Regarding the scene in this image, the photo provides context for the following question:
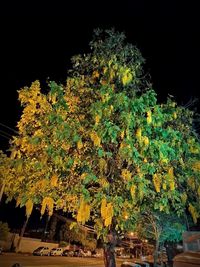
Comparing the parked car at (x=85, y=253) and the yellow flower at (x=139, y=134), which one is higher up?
the parked car at (x=85, y=253)

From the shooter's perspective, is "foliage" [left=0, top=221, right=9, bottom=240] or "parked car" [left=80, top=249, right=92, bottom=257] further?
"parked car" [left=80, top=249, right=92, bottom=257]

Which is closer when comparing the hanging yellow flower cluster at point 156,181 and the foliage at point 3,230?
the hanging yellow flower cluster at point 156,181

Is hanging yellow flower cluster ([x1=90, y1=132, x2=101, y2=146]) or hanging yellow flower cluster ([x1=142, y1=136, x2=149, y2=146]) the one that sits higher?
hanging yellow flower cluster ([x1=90, y1=132, x2=101, y2=146])

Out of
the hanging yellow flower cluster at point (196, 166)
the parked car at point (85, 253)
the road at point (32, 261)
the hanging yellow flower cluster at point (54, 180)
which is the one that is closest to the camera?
the hanging yellow flower cluster at point (54, 180)

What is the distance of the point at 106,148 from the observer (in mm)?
7898

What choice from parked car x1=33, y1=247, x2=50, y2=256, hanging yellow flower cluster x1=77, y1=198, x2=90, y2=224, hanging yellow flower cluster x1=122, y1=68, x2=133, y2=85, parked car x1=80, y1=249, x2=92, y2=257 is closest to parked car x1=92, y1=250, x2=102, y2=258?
parked car x1=80, y1=249, x2=92, y2=257

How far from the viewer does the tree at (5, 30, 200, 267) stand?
22.0 ft

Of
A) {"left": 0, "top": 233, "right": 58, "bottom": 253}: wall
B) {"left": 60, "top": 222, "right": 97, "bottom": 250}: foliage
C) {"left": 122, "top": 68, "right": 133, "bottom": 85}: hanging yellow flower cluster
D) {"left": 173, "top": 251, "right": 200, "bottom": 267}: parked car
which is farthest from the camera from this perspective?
{"left": 60, "top": 222, "right": 97, "bottom": 250}: foliage

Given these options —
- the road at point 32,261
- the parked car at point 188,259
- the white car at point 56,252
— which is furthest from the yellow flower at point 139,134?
the white car at point 56,252

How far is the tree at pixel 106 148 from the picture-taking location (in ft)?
22.0

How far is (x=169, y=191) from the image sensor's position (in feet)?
23.2

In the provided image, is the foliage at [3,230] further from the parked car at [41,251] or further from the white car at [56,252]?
the white car at [56,252]

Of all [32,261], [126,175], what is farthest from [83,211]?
[32,261]

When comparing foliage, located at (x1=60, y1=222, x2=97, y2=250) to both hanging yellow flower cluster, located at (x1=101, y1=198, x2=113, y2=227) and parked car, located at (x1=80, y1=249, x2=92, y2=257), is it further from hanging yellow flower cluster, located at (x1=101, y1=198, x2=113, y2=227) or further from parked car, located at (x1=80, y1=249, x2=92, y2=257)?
hanging yellow flower cluster, located at (x1=101, y1=198, x2=113, y2=227)
